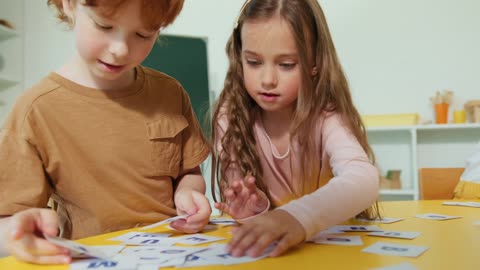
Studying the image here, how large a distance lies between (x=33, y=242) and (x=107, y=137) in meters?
0.44

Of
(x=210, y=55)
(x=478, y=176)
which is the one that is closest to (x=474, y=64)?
(x=478, y=176)

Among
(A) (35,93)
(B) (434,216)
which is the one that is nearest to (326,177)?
(B) (434,216)

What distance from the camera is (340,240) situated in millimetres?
729

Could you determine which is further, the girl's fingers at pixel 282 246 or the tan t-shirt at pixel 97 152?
the tan t-shirt at pixel 97 152

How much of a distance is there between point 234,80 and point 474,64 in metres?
2.57

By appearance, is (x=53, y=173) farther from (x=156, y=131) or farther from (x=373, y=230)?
(x=373, y=230)

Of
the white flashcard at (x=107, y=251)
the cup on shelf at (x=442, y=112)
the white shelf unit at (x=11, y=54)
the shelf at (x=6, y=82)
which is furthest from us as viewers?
the white shelf unit at (x=11, y=54)

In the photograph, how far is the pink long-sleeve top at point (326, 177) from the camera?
76cm

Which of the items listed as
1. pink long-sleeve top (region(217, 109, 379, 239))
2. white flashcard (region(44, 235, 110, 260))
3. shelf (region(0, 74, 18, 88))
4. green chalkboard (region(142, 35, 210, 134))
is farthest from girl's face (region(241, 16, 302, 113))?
shelf (region(0, 74, 18, 88))

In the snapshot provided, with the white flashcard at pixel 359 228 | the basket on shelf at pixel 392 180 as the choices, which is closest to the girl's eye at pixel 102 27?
the white flashcard at pixel 359 228

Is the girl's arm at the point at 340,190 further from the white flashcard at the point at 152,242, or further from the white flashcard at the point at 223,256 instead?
the white flashcard at the point at 152,242

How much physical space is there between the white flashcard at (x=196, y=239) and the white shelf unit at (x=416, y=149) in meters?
2.50

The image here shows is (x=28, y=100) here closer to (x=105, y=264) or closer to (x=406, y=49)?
(x=105, y=264)

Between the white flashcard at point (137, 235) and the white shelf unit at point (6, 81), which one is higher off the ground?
the white shelf unit at point (6, 81)
